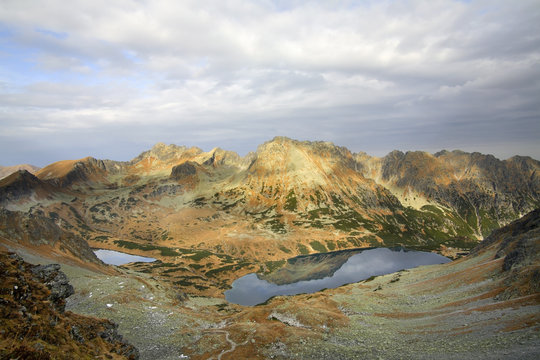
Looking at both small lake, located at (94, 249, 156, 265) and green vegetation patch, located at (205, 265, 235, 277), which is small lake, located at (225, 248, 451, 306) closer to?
green vegetation patch, located at (205, 265, 235, 277)

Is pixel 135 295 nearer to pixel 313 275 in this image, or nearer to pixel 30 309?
pixel 30 309

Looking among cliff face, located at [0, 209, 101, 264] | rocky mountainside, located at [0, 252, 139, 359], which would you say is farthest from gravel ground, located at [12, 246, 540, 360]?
cliff face, located at [0, 209, 101, 264]

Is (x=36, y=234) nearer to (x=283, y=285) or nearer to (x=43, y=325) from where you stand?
(x=43, y=325)

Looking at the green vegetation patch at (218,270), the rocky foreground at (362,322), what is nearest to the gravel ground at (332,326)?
the rocky foreground at (362,322)

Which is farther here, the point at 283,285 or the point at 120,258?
the point at 120,258

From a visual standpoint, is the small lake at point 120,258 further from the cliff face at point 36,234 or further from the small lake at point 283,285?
the cliff face at point 36,234

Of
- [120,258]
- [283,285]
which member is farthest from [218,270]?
[120,258]
